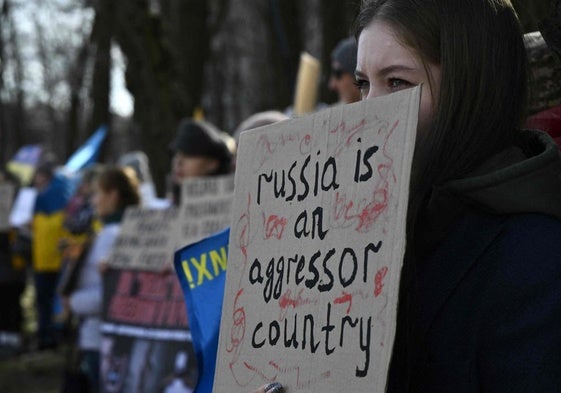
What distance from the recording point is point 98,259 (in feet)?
23.1

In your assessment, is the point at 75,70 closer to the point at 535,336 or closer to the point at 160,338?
the point at 160,338

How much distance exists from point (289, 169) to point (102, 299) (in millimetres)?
4886

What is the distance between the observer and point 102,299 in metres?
6.84

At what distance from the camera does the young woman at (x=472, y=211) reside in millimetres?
1815

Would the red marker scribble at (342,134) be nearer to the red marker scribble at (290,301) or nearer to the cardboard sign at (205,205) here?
the red marker scribble at (290,301)

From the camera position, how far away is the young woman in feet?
5.96

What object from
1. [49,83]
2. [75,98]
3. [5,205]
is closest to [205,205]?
[5,205]

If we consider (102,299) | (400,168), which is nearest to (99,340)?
(102,299)

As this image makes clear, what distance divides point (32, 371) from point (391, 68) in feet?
29.4

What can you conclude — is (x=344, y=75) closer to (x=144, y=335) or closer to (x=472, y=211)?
(x=144, y=335)

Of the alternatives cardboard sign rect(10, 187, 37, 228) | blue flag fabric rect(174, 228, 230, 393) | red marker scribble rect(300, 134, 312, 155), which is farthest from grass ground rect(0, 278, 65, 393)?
red marker scribble rect(300, 134, 312, 155)

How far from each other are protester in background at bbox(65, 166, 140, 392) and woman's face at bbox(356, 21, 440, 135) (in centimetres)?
495

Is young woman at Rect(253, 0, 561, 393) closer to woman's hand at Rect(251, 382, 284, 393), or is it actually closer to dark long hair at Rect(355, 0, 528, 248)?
dark long hair at Rect(355, 0, 528, 248)

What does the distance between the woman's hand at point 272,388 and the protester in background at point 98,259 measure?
4919 mm
